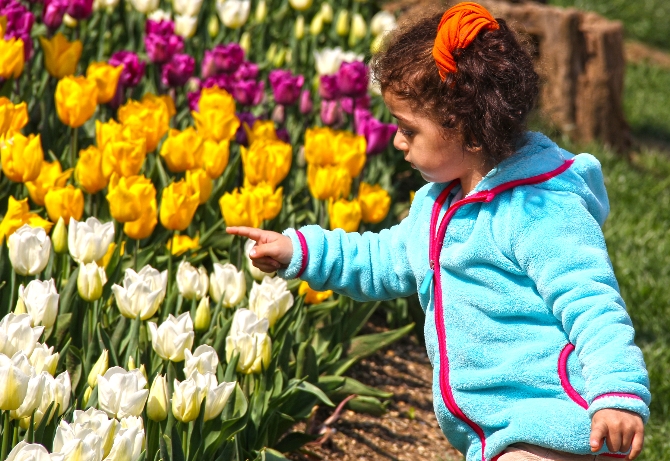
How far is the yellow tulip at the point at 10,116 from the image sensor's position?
9.11ft

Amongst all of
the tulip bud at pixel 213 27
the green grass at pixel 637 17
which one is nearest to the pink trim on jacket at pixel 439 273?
the tulip bud at pixel 213 27

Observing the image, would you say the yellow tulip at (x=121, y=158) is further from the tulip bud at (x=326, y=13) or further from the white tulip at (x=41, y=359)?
the tulip bud at (x=326, y=13)

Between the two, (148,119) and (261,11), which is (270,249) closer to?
(148,119)

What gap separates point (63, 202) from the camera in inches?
101

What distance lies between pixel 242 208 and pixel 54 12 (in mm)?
1539

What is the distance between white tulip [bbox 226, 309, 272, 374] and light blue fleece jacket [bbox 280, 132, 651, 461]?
184mm

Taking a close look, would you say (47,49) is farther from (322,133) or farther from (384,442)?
(384,442)

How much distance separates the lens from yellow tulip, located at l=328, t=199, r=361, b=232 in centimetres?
287

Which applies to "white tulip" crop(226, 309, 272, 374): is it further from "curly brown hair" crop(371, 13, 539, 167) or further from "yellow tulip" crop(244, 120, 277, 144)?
"yellow tulip" crop(244, 120, 277, 144)

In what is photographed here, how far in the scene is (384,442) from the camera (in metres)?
3.00

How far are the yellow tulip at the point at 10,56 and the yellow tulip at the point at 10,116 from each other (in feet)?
1.24

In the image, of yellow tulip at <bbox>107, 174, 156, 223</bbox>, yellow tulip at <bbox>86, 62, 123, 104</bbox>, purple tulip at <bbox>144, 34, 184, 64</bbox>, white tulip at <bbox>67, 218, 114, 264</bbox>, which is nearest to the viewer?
white tulip at <bbox>67, 218, 114, 264</bbox>

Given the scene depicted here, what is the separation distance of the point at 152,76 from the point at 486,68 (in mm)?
2534

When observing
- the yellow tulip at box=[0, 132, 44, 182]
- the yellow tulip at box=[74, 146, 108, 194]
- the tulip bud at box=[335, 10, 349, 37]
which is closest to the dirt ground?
the yellow tulip at box=[74, 146, 108, 194]
